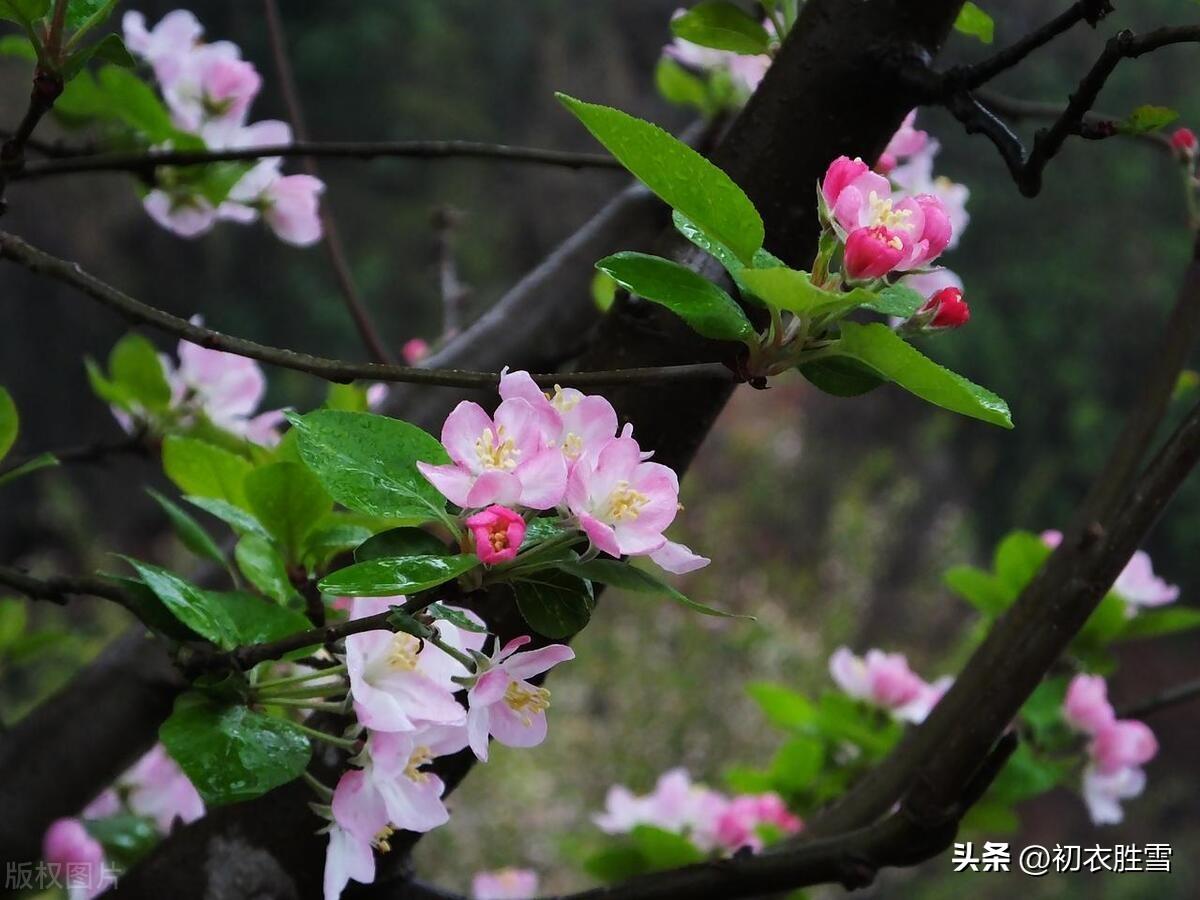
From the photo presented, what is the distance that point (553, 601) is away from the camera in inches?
10.4

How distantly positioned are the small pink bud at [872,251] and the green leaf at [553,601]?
93 mm

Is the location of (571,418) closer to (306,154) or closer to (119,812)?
(306,154)

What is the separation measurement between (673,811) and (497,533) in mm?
562

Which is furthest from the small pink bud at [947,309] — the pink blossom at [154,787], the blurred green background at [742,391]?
the blurred green background at [742,391]

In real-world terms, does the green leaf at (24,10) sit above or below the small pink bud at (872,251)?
below

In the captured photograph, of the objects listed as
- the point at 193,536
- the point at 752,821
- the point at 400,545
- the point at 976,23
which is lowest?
the point at 752,821

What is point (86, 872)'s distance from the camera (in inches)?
18.6

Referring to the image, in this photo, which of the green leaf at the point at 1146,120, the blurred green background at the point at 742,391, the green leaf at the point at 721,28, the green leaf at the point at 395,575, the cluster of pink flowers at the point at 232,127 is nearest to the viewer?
the green leaf at the point at 395,575

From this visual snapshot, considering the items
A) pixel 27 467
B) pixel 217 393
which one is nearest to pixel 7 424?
pixel 27 467

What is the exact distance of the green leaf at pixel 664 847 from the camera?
1.89ft

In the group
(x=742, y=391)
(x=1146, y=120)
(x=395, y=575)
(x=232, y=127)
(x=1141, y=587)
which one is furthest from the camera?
(x=742, y=391)

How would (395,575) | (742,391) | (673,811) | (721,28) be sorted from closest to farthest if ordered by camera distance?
(395,575) → (721,28) → (673,811) → (742,391)

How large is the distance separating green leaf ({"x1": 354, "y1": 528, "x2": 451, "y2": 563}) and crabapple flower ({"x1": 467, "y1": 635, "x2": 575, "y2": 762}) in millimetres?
27

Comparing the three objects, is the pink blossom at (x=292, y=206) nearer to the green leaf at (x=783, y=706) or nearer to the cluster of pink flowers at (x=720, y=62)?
the cluster of pink flowers at (x=720, y=62)
